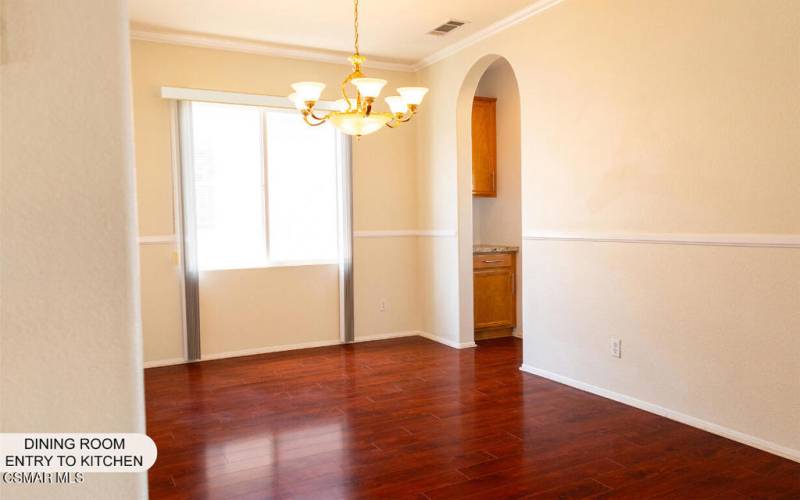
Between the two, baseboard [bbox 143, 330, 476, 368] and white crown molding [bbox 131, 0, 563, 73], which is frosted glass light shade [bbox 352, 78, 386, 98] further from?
baseboard [bbox 143, 330, 476, 368]

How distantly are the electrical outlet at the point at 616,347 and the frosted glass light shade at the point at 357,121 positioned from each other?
202cm

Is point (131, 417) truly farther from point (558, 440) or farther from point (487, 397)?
point (487, 397)

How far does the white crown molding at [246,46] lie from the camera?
15.3 feet

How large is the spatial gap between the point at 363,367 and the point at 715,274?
268 centimetres

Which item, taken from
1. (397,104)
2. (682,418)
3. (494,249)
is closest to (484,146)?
(494,249)

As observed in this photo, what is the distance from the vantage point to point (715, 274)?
310 centimetres

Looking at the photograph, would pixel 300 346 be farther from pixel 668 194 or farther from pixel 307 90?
pixel 668 194

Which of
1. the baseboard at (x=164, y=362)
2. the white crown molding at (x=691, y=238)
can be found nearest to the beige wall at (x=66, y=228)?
the white crown molding at (x=691, y=238)

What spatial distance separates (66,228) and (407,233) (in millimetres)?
5116

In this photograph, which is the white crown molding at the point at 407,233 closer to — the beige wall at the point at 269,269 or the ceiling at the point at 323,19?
the beige wall at the point at 269,269

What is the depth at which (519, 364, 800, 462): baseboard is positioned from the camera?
9.32 feet

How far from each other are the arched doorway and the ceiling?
554 mm

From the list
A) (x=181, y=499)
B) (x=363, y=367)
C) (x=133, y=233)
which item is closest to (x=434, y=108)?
(x=363, y=367)

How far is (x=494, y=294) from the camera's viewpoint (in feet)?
18.7
